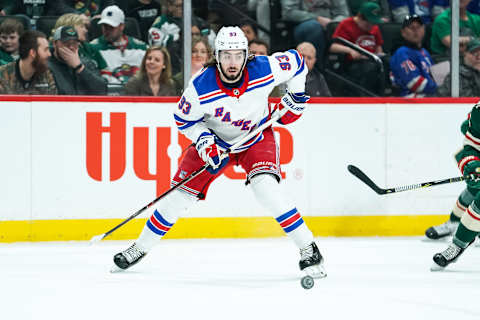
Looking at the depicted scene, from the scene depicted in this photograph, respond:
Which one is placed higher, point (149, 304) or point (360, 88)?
point (360, 88)

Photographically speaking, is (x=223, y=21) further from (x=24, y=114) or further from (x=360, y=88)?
(x=24, y=114)

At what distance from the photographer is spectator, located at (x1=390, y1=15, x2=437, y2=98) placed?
5402mm

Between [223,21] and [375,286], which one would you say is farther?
[223,21]

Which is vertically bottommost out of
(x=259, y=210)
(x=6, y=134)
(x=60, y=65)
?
(x=259, y=210)

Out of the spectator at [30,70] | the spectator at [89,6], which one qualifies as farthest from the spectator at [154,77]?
the spectator at [30,70]

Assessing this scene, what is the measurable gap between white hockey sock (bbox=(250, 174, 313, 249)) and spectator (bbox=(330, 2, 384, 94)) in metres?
1.90

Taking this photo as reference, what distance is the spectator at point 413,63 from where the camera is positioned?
540 centimetres

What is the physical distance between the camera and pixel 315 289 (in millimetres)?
3459

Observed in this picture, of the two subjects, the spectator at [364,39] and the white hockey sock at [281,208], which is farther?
the spectator at [364,39]

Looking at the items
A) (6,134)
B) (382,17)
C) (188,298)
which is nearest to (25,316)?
(188,298)

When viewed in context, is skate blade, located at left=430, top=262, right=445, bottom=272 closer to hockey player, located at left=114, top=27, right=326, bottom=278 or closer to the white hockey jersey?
hockey player, located at left=114, top=27, right=326, bottom=278

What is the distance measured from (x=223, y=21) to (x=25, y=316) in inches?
107

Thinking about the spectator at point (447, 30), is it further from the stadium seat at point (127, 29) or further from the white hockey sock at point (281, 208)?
the white hockey sock at point (281, 208)

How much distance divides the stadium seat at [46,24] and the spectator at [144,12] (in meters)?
0.44
